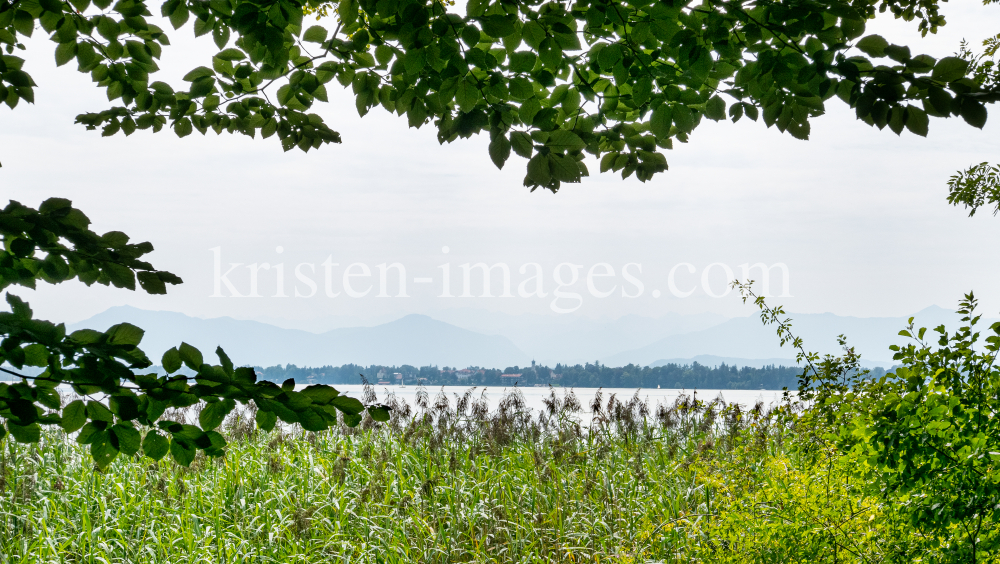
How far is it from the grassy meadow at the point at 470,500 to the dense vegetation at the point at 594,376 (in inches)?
33.7

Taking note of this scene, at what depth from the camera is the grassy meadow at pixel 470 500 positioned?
3188mm

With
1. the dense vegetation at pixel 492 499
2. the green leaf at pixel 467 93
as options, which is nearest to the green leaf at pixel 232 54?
the green leaf at pixel 467 93

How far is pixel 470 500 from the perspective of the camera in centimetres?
484

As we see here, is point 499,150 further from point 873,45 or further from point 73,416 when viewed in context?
point 73,416

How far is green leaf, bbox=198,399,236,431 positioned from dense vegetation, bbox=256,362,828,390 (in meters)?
4.98

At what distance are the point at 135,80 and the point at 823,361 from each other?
14.0ft

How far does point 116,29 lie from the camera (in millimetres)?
2658

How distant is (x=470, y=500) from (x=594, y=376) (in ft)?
21.3

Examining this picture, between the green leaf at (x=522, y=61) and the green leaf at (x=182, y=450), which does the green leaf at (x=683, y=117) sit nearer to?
the green leaf at (x=522, y=61)

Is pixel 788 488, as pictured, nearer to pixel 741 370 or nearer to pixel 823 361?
pixel 823 361

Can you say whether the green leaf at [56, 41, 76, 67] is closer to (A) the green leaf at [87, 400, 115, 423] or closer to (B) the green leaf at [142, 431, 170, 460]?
(A) the green leaf at [87, 400, 115, 423]

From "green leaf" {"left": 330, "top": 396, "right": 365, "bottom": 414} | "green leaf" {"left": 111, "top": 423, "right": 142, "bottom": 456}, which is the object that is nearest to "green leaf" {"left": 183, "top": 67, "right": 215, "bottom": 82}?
"green leaf" {"left": 111, "top": 423, "right": 142, "bottom": 456}

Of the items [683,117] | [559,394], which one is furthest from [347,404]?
[559,394]

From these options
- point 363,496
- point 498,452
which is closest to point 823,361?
point 498,452
